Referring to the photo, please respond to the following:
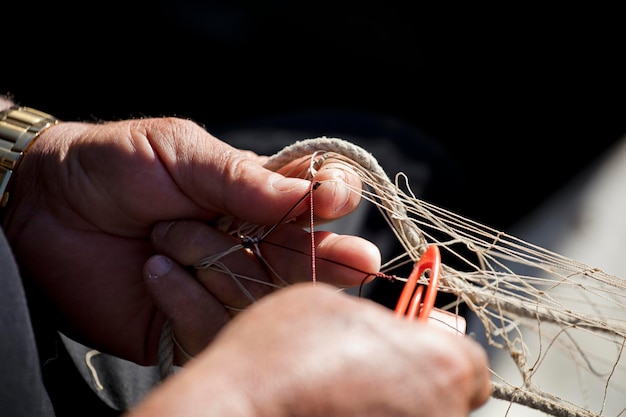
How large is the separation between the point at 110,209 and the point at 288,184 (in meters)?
0.28

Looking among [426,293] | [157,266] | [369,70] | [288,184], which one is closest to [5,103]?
[157,266]

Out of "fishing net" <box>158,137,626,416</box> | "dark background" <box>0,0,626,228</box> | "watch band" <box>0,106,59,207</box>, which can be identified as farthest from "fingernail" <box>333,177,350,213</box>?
"dark background" <box>0,0,626,228</box>

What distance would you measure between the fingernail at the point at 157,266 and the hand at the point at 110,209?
65 mm

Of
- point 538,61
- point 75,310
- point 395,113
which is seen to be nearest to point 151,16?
point 395,113

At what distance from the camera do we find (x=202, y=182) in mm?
829

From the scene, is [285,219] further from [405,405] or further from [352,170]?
[405,405]

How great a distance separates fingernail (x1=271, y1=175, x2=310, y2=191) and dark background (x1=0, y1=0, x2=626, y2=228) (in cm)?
122

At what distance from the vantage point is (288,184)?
782mm

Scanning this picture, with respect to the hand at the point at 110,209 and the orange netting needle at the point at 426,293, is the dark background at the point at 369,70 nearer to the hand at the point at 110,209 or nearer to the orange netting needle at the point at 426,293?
the hand at the point at 110,209

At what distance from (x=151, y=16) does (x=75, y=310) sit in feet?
4.85

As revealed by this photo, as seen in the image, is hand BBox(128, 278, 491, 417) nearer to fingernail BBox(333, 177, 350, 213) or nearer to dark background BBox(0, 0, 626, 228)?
fingernail BBox(333, 177, 350, 213)

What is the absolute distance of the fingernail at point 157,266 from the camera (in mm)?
835

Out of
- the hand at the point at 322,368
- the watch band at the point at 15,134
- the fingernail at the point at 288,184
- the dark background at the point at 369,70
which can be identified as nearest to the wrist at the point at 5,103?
the watch band at the point at 15,134

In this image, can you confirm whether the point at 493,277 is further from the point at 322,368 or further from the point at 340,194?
the point at 322,368
